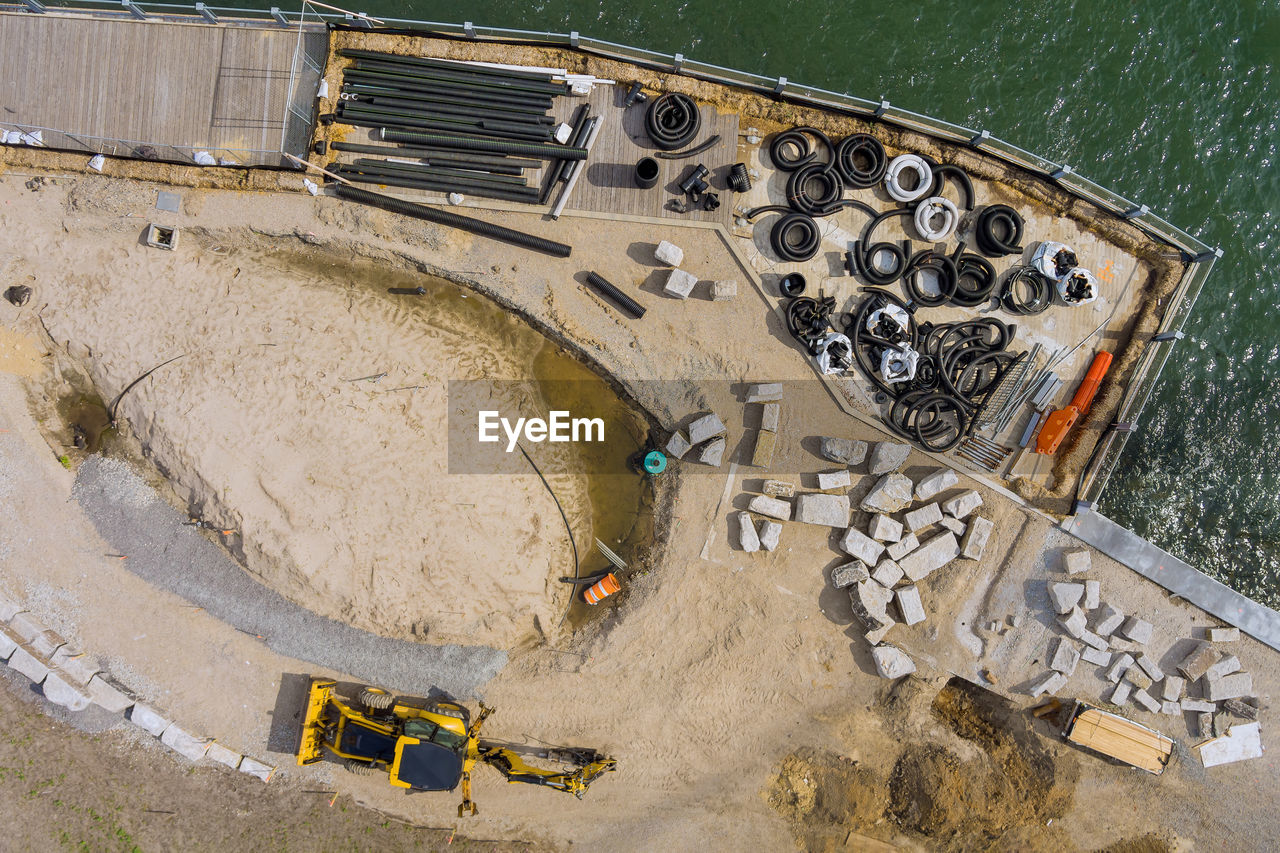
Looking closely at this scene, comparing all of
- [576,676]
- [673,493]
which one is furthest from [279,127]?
[576,676]

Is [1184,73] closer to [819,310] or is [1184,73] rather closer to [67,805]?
[819,310]

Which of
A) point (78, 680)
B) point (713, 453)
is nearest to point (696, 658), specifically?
point (713, 453)

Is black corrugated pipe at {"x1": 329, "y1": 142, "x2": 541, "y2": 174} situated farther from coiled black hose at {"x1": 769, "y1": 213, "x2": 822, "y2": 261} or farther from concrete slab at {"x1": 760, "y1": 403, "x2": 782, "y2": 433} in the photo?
concrete slab at {"x1": 760, "y1": 403, "x2": 782, "y2": 433}

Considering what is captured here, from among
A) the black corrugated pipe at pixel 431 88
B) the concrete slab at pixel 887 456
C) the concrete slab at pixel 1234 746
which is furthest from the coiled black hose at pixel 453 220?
the concrete slab at pixel 1234 746

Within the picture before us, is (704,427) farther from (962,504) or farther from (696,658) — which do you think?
(962,504)

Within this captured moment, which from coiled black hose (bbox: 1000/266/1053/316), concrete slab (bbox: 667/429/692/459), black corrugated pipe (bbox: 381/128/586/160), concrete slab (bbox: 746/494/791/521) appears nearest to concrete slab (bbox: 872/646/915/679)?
concrete slab (bbox: 746/494/791/521)
